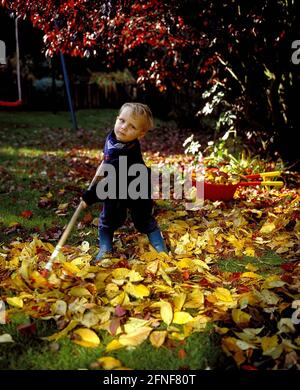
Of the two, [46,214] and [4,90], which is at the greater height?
[4,90]

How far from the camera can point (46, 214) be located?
4.30 metres

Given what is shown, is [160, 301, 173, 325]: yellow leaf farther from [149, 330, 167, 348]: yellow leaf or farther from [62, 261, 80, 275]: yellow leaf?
[62, 261, 80, 275]: yellow leaf

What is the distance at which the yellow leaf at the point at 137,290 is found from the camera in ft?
7.93

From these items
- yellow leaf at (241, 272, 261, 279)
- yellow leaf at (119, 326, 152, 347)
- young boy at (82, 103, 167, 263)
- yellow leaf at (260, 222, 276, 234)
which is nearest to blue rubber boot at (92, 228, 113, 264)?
young boy at (82, 103, 167, 263)

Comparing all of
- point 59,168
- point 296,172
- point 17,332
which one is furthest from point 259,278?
point 59,168

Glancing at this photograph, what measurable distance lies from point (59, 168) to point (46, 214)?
2.42 meters

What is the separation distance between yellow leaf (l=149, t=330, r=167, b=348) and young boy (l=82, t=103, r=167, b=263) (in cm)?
101

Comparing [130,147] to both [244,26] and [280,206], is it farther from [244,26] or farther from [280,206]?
[244,26]

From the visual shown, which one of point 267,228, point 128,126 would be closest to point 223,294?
point 128,126

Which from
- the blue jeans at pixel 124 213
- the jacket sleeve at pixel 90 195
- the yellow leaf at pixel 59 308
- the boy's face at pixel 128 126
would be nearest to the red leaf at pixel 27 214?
the blue jeans at pixel 124 213

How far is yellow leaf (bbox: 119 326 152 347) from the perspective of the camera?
2.04 m

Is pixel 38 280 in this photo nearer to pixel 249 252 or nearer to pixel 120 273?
pixel 120 273

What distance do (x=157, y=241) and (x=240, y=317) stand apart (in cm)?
115

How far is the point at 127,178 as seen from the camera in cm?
304
